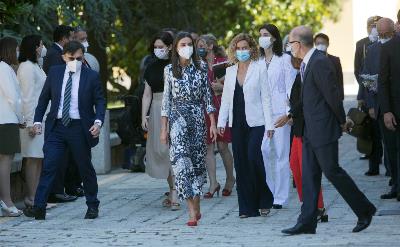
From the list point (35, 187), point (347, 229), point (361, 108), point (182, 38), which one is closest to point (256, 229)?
point (347, 229)

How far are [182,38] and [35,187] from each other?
110 inches

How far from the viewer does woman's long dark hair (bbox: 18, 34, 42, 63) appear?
13984mm

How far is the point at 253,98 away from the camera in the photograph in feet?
42.3

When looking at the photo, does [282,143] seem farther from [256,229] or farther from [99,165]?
[99,165]

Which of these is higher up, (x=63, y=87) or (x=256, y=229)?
(x=63, y=87)

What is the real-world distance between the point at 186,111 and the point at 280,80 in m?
1.64

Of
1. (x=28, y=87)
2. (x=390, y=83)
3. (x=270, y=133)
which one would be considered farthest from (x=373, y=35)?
(x=28, y=87)

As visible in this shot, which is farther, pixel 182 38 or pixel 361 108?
pixel 361 108

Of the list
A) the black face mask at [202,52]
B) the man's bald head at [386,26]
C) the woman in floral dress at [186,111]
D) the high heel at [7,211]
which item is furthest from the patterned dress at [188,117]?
the black face mask at [202,52]

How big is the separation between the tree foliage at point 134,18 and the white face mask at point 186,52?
8.18 feet

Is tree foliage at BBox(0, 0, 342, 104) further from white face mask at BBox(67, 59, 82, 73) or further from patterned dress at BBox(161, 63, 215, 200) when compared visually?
patterned dress at BBox(161, 63, 215, 200)

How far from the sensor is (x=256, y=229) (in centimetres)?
1196

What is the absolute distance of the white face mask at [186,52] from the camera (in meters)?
12.6

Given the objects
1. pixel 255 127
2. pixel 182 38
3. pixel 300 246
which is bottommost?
pixel 300 246
